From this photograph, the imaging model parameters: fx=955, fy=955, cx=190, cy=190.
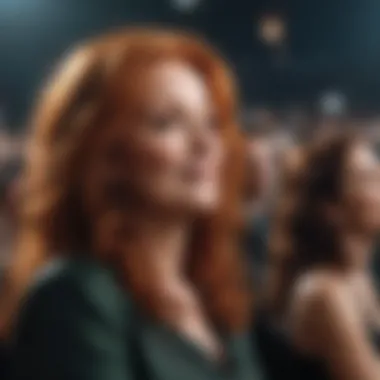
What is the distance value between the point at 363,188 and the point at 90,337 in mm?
436

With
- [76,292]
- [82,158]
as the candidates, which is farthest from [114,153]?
[76,292]

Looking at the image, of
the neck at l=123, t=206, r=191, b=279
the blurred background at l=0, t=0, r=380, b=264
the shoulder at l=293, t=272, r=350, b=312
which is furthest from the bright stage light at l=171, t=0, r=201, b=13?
the shoulder at l=293, t=272, r=350, b=312

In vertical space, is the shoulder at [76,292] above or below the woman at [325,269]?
below

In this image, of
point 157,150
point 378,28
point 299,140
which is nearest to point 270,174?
point 299,140

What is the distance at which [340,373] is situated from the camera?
130 cm

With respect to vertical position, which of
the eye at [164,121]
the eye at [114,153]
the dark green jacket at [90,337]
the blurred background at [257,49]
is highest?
the blurred background at [257,49]

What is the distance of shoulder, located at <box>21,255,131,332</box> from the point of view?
1.21 m

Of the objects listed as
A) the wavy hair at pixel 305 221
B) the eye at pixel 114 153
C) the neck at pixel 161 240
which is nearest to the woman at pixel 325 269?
the wavy hair at pixel 305 221

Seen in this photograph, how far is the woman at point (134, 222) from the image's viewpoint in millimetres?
1218

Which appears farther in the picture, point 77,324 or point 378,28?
point 378,28

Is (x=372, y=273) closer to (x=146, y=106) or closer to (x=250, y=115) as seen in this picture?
(x=250, y=115)

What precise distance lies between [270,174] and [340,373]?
0.94 ft

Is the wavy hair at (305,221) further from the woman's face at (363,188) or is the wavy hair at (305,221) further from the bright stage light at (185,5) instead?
the bright stage light at (185,5)

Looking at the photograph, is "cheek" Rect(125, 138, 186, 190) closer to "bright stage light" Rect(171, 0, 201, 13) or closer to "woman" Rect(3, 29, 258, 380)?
"woman" Rect(3, 29, 258, 380)
